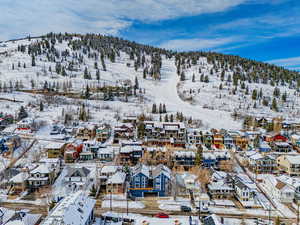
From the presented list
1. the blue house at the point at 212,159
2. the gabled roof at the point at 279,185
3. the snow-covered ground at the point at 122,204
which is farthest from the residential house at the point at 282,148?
the snow-covered ground at the point at 122,204

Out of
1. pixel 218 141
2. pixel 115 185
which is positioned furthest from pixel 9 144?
pixel 218 141

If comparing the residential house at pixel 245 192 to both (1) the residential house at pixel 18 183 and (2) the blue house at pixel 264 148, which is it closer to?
(2) the blue house at pixel 264 148

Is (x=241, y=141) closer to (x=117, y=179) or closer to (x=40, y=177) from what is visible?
(x=117, y=179)

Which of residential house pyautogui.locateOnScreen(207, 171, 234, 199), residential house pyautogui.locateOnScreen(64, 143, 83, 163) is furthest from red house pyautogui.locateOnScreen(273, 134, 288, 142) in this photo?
residential house pyautogui.locateOnScreen(64, 143, 83, 163)

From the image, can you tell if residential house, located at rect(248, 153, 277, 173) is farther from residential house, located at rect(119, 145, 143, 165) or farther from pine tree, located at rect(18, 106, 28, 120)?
pine tree, located at rect(18, 106, 28, 120)

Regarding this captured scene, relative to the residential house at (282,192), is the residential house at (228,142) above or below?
above

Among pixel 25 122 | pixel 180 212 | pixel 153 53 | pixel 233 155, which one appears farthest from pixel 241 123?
pixel 153 53
